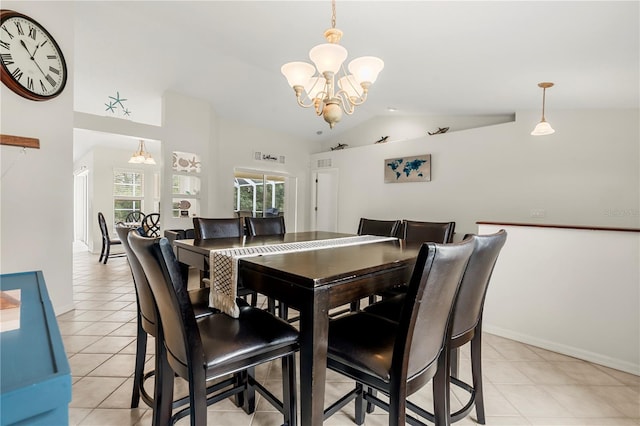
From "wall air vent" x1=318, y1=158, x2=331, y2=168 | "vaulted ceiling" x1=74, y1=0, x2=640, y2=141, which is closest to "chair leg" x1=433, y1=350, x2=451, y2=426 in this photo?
"vaulted ceiling" x1=74, y1=0, x2=640, y2=141

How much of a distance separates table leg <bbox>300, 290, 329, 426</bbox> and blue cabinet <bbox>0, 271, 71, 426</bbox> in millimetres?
705

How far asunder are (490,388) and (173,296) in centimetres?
203

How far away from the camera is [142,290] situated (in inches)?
56.5

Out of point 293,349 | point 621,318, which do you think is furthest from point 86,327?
point 621,318

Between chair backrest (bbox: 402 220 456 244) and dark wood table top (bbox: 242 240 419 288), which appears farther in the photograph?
chair backrest (bbox: 402 220 456 244)

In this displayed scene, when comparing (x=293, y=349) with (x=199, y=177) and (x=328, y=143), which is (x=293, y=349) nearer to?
(x=199, y=177)

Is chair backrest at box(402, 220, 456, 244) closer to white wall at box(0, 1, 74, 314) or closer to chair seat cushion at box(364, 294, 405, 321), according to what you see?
chair seat cushion at box(364, 294, 405, 321)

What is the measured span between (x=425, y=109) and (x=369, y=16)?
2.86m

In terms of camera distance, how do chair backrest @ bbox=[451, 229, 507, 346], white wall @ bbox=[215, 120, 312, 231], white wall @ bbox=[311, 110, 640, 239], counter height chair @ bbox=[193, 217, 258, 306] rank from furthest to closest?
white wall @ bbox=[215, 120, 312, 231] → white wall @ bbox=[311, 110, 640, 239] → counter height chair @ bbox=[193, 217, 258, 306] → chair backrest @ bbox=[451, 229, 507, 346]

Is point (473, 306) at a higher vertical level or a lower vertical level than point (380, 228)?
lower

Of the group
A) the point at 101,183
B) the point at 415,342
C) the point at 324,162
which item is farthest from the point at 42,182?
the point at 101,183

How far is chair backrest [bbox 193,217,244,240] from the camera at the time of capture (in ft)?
7.75

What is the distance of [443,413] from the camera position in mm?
1257

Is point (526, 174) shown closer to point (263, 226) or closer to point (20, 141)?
point (263, 226)
